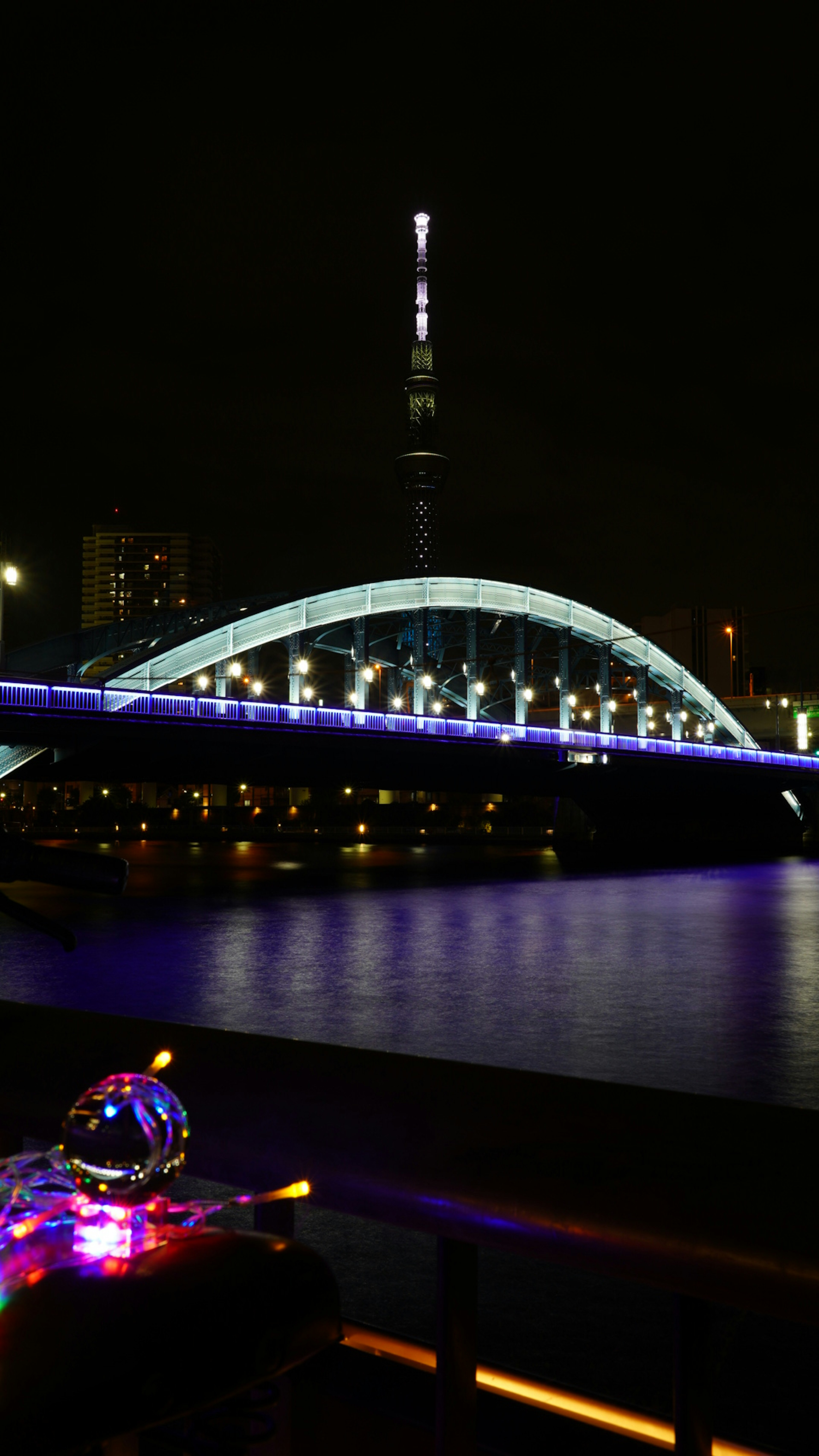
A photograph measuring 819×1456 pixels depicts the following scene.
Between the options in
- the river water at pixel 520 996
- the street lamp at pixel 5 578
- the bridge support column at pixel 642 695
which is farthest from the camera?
the bridge support column at pixel 642 695

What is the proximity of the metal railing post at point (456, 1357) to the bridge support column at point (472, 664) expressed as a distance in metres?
76.4

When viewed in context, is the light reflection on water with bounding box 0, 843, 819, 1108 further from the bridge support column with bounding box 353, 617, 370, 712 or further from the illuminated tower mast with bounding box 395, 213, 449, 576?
the illuminated tower mast with bounding box 395, 213, 449, 576

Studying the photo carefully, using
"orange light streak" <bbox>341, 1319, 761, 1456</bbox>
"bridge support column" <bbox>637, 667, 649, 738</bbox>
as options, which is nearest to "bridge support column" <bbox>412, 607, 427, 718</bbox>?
"bridge support column" <bbox>637, 667, 649, 738</bbox>

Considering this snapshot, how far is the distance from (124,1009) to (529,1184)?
51.5 ft

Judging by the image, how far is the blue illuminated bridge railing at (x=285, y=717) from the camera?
42719 mm

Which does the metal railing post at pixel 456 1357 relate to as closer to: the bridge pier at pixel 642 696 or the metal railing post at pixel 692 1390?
the metal railing post at pixel 692 1390

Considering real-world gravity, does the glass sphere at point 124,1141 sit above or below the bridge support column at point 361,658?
below

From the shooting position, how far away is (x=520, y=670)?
86062mm

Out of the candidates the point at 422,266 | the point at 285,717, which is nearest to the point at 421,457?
the point at 422,266

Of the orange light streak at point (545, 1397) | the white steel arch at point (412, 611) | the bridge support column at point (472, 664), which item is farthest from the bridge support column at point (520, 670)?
the orange light streak at point (545, 1397)

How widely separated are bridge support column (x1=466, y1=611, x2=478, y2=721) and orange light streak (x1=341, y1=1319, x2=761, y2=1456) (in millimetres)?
76263

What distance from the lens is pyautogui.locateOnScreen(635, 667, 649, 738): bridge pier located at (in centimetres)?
9662

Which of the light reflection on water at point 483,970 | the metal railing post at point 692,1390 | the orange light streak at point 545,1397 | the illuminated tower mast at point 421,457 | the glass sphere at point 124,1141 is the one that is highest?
the illuminated tower mast at point 421,457

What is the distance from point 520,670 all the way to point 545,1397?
8516 cm
